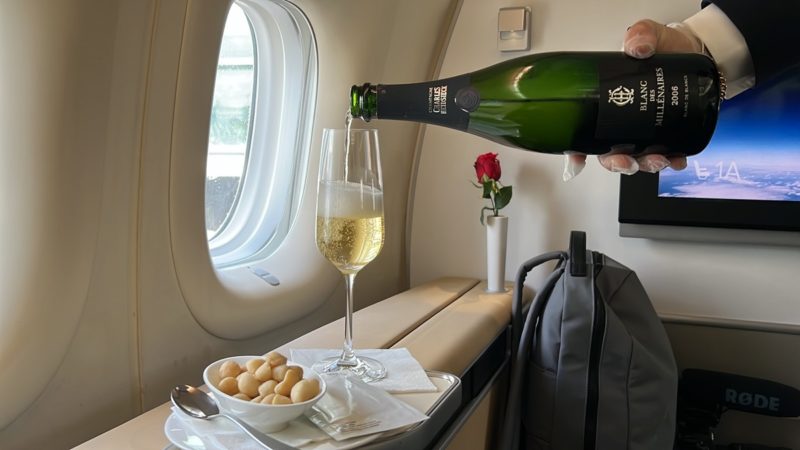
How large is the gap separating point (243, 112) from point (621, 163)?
0.97 metres

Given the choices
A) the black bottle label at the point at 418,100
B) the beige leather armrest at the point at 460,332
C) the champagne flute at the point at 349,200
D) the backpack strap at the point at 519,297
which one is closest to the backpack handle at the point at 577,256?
the backpack strap at the point at 519,297

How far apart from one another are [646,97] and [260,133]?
3.32 feet

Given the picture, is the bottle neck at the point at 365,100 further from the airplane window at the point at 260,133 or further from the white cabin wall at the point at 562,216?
the white cabin wall at the point at 562,216

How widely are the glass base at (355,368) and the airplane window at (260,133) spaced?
24.7 inches

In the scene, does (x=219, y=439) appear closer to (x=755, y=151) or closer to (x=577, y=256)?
(x=577, y=256)

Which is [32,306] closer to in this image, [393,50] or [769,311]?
[393,50]

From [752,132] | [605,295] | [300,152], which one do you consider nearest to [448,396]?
[605,295]

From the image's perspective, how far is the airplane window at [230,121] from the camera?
145 cm

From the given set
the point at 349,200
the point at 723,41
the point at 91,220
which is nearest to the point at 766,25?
the point at 723,41

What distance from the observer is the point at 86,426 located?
0.90 meters

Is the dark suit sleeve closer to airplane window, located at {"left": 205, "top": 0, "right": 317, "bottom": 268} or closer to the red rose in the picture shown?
the red rose

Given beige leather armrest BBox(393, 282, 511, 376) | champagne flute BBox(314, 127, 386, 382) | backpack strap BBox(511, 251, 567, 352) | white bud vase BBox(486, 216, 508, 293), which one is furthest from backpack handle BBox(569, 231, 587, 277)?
champagne flute BBox(314, 127, 386, 382)

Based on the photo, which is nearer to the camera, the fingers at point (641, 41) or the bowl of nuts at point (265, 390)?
the bowl of nuts at point (265, 390)

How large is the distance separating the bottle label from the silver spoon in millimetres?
591
